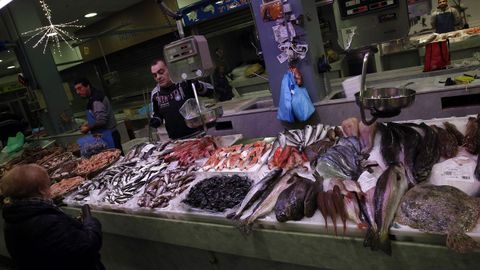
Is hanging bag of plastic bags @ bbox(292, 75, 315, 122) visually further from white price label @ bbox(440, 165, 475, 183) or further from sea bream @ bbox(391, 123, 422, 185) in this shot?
white price label @ bbox(440, 165, 475, 183)

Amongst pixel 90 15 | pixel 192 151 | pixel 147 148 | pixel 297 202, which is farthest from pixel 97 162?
pixel 90 15

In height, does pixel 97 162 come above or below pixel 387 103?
below

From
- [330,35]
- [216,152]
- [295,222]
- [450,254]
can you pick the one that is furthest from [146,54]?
[450,254]

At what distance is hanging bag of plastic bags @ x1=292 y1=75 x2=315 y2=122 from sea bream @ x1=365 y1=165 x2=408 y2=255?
2.04 metres

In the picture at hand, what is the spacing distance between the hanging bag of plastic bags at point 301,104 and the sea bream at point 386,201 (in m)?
2.04

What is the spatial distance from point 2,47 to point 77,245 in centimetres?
558

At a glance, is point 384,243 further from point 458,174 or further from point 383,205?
point 458,174

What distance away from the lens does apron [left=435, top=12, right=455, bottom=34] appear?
18.8 ft

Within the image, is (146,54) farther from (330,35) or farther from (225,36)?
(330,35)

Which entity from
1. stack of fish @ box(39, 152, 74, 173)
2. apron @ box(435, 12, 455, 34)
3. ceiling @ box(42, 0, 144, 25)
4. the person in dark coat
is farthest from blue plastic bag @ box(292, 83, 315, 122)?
ceiling @ box(42, 0, 144, 25)

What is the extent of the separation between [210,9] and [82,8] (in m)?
3.46

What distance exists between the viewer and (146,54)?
9.25m

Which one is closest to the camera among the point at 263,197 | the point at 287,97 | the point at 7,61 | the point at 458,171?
the point at 458,171

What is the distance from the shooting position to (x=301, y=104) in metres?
3.88
